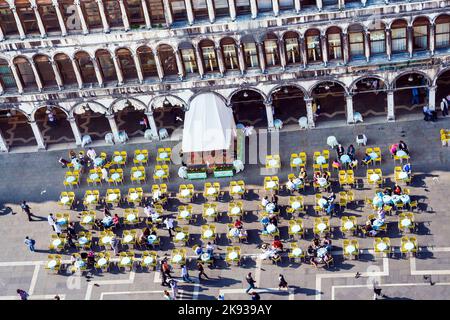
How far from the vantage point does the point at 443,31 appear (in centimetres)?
5659

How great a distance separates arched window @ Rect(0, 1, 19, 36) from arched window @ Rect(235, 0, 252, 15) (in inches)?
762

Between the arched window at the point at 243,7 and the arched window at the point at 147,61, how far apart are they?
8617 mm

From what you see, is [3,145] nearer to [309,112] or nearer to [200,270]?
[200,270]

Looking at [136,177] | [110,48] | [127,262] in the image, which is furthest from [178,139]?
[127,262]

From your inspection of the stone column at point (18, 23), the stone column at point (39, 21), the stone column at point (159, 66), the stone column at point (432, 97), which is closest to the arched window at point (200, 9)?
the stone column at point (159, 66)

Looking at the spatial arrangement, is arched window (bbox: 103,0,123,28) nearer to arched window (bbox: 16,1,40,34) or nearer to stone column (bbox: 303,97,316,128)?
arched window (bbox: 16,1,40,34)

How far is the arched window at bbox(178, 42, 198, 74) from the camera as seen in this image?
58250 millimetres

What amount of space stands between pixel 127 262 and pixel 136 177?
10205 mm

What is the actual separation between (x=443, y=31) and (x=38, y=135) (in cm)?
3792

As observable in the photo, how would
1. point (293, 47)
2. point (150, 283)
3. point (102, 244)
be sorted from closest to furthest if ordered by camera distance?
1. point (150, 283)
2. point (102, 244)
3. point (293, 47)

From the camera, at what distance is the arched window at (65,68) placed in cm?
5997

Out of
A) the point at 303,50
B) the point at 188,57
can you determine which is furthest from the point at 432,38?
the point at 188,57

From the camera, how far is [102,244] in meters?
54.2

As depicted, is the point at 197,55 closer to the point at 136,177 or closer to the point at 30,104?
the point at 136,177
